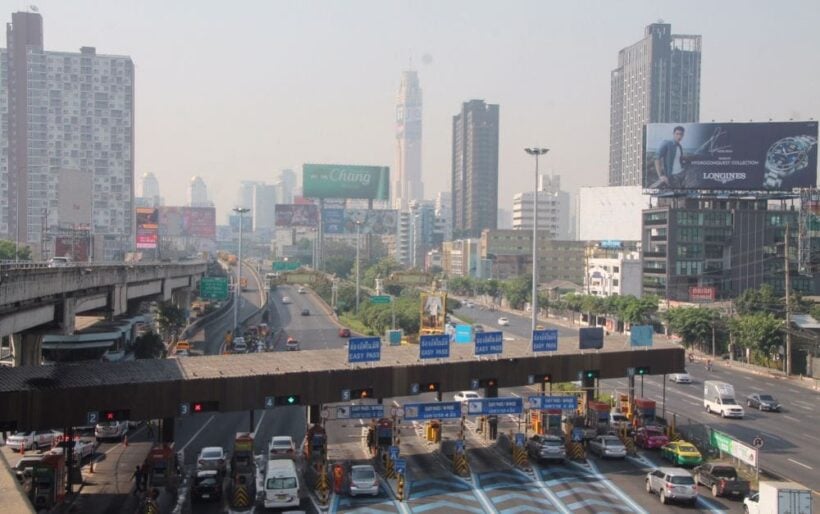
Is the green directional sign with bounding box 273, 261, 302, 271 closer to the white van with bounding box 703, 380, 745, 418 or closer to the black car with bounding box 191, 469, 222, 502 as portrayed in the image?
the white van with bounding box 703, 380, 745, 418

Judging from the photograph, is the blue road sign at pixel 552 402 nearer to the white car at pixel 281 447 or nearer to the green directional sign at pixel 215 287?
the white car at pixel 281 447

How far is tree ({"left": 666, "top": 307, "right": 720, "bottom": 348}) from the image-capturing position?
80250 millimetres

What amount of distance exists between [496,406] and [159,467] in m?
14.7

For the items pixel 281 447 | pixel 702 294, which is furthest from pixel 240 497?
pixel 702 294

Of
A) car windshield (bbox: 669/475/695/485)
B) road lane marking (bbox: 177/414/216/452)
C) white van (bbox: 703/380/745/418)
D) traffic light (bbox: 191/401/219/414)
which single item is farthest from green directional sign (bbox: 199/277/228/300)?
car windshield (bbox: 669/475/695/485)

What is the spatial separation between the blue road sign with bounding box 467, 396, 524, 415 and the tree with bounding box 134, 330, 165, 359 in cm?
3584

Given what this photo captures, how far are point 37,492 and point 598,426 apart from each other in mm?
24604

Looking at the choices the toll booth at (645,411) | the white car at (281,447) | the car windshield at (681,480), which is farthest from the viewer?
the toll booth at (645,411)

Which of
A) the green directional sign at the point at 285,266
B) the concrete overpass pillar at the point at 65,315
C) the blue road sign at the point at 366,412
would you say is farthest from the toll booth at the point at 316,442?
the green directional sign at the point at 285,266

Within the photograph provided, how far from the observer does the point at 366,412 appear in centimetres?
3659

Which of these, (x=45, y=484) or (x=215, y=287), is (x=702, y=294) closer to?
(x=215, y=287)

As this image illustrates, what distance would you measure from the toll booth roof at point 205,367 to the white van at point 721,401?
8.73 metres

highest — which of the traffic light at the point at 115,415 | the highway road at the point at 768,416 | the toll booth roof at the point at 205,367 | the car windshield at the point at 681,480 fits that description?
the toll booth roof at the point at 205,367

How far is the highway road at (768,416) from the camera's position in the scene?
3697 centimetres
